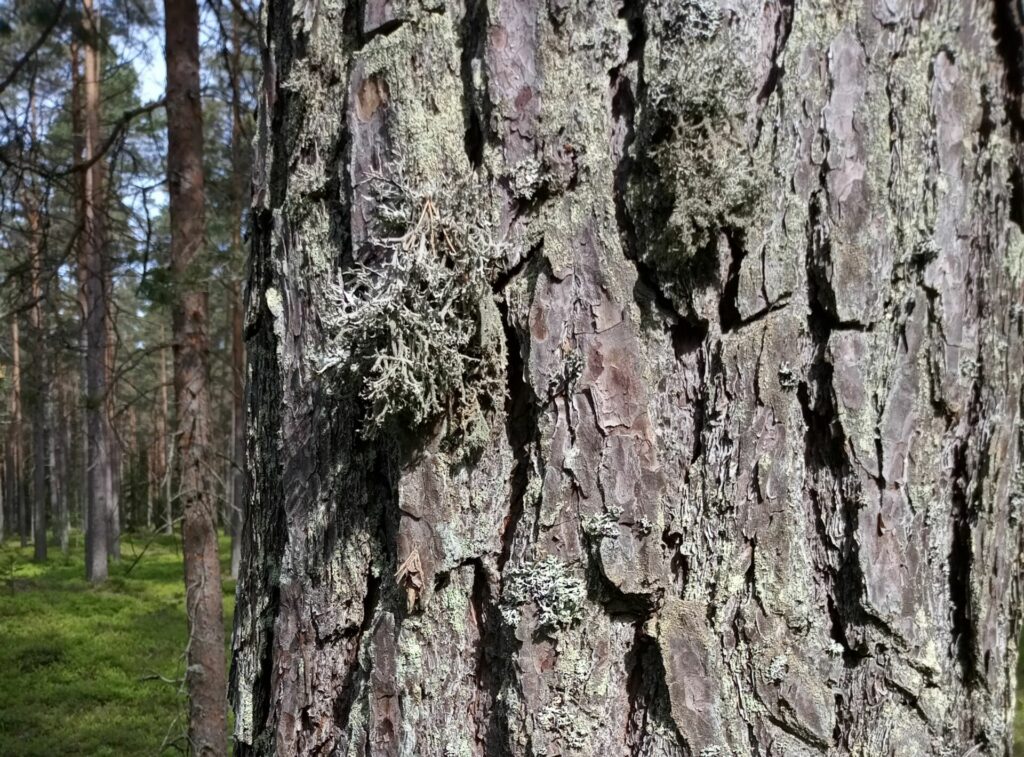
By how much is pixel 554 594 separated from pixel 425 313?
1.10 feet

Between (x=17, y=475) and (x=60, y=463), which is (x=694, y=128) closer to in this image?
(x=60, y=463)

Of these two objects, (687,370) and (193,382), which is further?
(193,382)

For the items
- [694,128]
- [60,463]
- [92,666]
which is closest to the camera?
[694,128]

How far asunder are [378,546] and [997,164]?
2.74 ft

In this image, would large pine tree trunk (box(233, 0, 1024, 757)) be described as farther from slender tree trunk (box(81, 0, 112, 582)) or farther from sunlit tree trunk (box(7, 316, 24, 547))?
sunlit tree trunk (box(7, 316, 24, 547))

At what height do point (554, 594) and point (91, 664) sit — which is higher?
point (554, 594)

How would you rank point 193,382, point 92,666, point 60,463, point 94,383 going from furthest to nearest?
point 60,463 < point 94,383 < point 92,666 < point 193,382

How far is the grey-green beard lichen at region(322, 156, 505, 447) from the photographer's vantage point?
82cm

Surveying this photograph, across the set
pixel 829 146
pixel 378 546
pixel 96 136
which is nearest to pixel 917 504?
pixel 829 146

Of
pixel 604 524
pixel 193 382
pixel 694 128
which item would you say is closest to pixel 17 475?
pixel 193 382

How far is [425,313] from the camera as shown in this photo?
0.83 meters

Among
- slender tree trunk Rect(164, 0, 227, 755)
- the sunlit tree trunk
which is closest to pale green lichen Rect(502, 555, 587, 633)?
slender tree trunk Rect(164, 0, 227, 755)

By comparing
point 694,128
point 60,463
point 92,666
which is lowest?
point 92,666

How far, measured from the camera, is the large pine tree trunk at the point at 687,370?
79 centimetres
